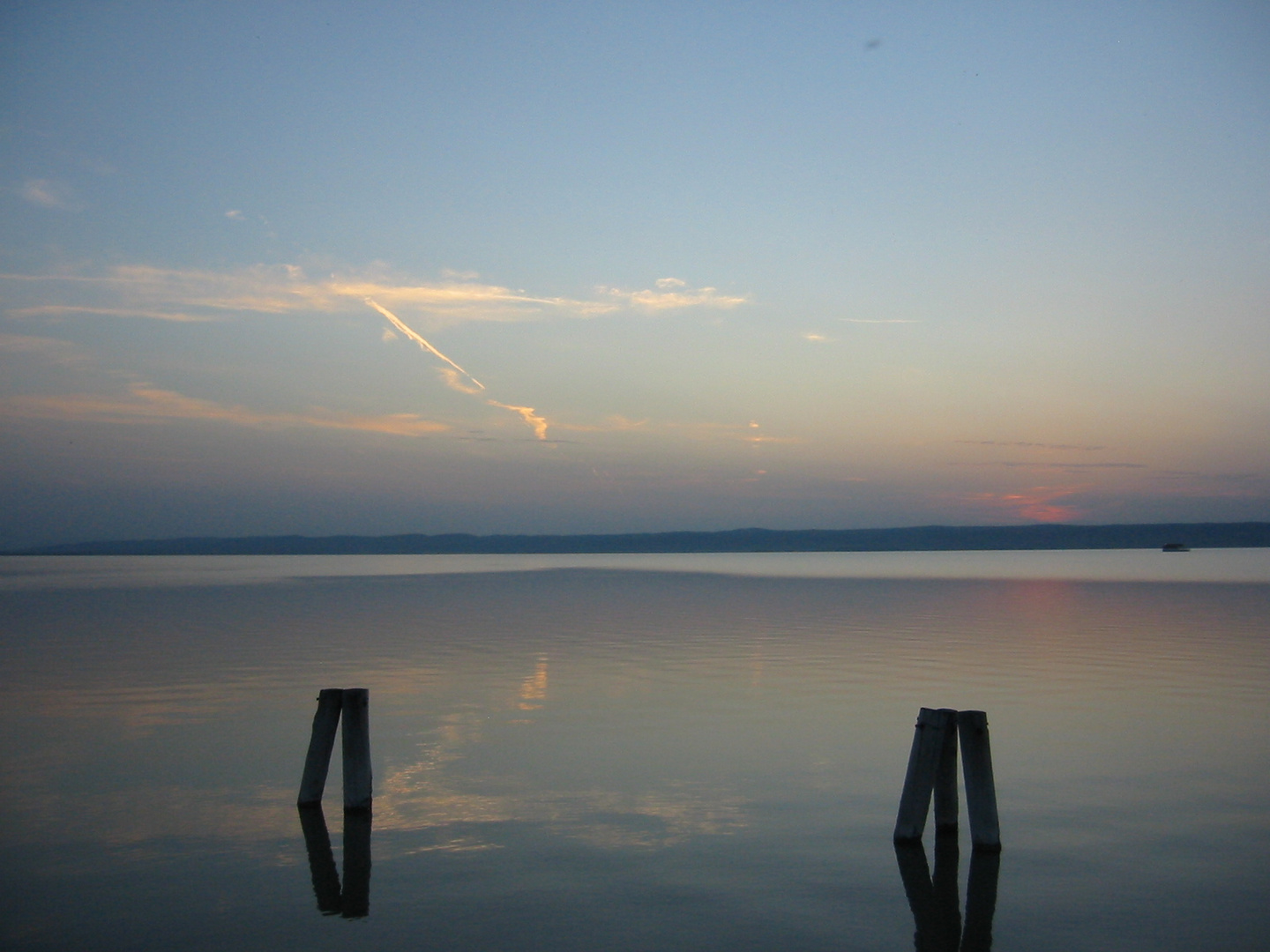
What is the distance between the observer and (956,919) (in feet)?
27.9

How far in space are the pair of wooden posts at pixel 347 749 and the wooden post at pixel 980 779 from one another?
620 centimetres

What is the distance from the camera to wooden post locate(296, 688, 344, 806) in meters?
11.7

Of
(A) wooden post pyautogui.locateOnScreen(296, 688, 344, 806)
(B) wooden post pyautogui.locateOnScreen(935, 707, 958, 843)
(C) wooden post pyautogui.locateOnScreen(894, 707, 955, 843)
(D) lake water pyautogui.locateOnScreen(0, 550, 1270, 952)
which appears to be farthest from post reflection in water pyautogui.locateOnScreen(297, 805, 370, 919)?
(B) wooden post pyautogui.locateOnScreen(935, 707, 958, 843)

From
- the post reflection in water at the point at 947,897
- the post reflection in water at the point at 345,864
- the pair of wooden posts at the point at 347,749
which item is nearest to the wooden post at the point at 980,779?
the post reflection in water at the point at 947,897

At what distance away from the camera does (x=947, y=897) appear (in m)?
8.96

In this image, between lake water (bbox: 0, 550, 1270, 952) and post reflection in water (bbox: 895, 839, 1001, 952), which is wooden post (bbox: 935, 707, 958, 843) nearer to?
post reflection in water (bbox: 895, 839, 1001, 952)

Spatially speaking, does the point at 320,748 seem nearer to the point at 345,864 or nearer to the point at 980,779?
the point at 345,864

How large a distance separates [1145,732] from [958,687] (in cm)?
472

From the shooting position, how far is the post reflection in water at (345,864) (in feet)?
28.8

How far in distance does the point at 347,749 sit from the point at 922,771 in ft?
20.0

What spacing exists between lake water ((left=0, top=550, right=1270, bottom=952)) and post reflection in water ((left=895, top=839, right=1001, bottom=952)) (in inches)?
1.3

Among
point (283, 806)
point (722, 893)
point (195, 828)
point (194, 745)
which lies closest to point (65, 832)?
point (195, 828)

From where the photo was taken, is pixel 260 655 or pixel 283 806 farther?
pixel 260 655

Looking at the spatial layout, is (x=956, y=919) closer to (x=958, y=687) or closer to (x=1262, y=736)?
(x=1262, y=736)
